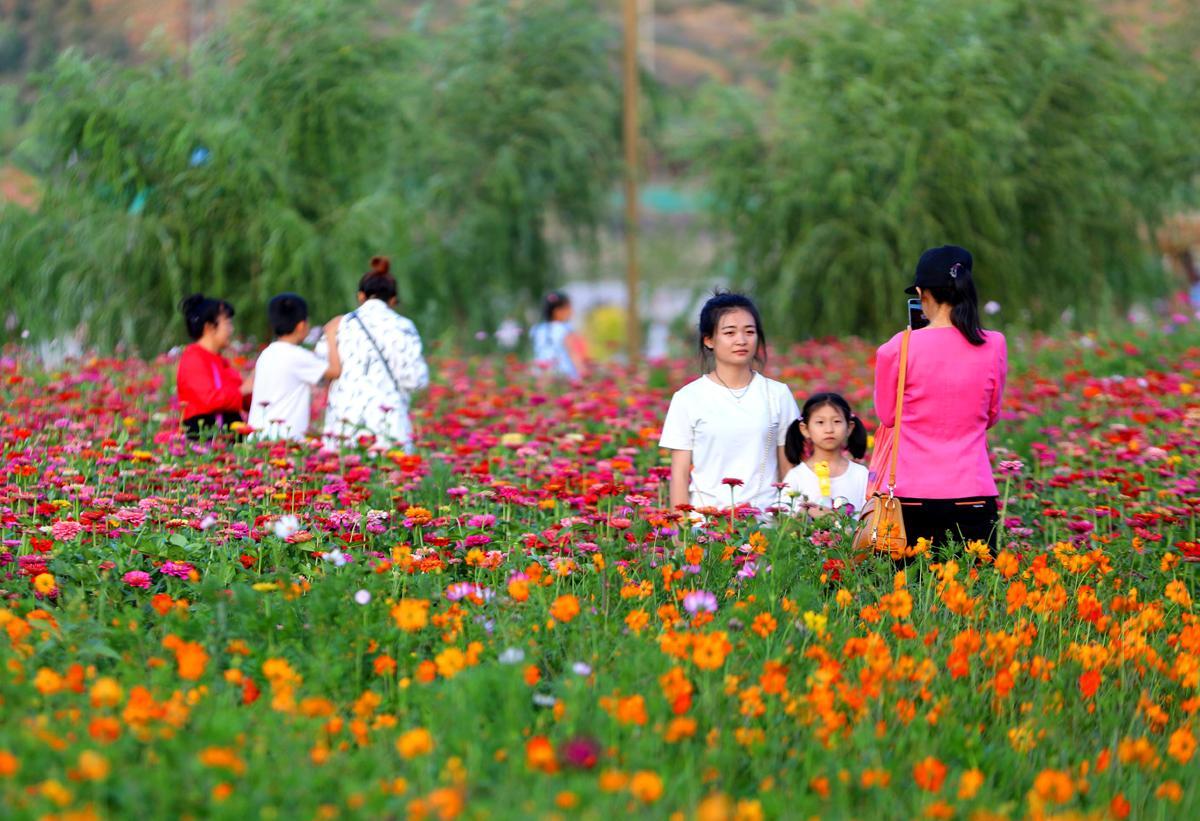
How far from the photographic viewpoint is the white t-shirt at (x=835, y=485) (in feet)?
17.4

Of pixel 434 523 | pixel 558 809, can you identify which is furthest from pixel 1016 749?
pixel 434 523

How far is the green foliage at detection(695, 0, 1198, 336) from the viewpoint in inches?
583

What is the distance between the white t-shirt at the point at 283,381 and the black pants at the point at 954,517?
3016 mm

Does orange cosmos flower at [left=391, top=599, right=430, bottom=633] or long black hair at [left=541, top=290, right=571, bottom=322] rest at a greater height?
long black hair at [left=541, top=290, right=571, bottom=322]

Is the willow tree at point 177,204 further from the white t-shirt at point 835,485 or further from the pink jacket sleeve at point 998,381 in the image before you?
the pink jacket sleeve at point 998,381

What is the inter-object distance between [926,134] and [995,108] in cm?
69

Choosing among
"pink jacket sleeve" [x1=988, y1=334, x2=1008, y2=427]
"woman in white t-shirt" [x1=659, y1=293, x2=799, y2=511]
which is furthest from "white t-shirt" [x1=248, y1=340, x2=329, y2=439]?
"pink jacket sleeve" [x1=988, y1=334, x2=1008, y2=427]

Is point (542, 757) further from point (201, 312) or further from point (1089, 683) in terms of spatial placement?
point (201, 312)

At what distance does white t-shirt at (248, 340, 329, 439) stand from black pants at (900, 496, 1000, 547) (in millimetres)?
3016

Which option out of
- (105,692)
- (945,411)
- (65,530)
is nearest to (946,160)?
(945,411)

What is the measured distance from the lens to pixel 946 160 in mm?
14836

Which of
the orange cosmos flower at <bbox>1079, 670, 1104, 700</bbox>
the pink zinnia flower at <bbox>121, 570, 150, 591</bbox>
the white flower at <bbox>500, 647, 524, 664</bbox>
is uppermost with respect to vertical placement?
the pink zinnia flower at <bbox>121, 570, 150, 591</bbox>

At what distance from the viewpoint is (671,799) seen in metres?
2.80

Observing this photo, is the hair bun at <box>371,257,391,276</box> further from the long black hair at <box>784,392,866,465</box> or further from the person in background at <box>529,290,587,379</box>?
the person in background at <box>529,290,587,379</box>
